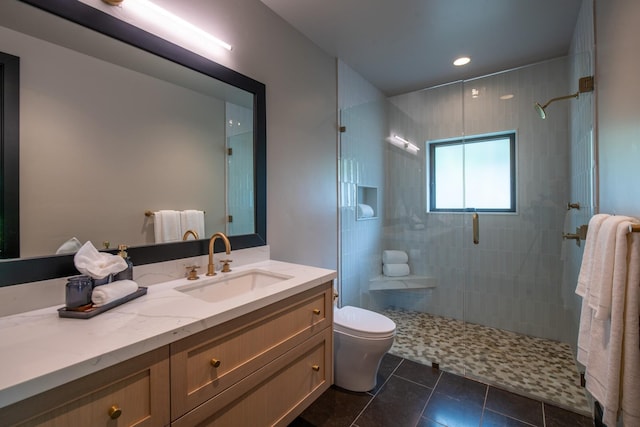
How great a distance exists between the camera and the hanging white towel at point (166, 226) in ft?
4.36

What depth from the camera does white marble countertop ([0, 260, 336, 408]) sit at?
584 mm

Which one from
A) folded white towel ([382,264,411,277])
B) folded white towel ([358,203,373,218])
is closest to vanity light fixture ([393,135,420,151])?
folded white towel ([358,203,373,218])

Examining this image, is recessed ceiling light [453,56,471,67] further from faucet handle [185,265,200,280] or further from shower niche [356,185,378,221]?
faucet handle [185,265,200,280]

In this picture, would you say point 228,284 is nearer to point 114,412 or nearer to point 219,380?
point 219,380

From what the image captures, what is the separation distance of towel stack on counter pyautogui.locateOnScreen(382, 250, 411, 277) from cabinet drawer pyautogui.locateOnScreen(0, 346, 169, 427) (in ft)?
8.73

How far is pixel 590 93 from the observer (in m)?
1.80

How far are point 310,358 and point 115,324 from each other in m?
0.83

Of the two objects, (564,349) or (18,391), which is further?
(564,349)

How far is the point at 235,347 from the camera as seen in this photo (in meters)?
0.97

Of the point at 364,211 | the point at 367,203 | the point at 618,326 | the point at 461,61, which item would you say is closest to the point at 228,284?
the point at 618,326

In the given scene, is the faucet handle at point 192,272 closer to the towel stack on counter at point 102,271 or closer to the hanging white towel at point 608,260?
the towel stack on counter at point 102,271

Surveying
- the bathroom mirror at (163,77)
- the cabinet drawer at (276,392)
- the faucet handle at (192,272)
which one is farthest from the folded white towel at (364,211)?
the faucet handle at (192,272)

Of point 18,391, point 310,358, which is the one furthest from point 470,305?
point 18,391

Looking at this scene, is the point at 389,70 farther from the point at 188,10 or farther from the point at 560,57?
the point at 188,10
